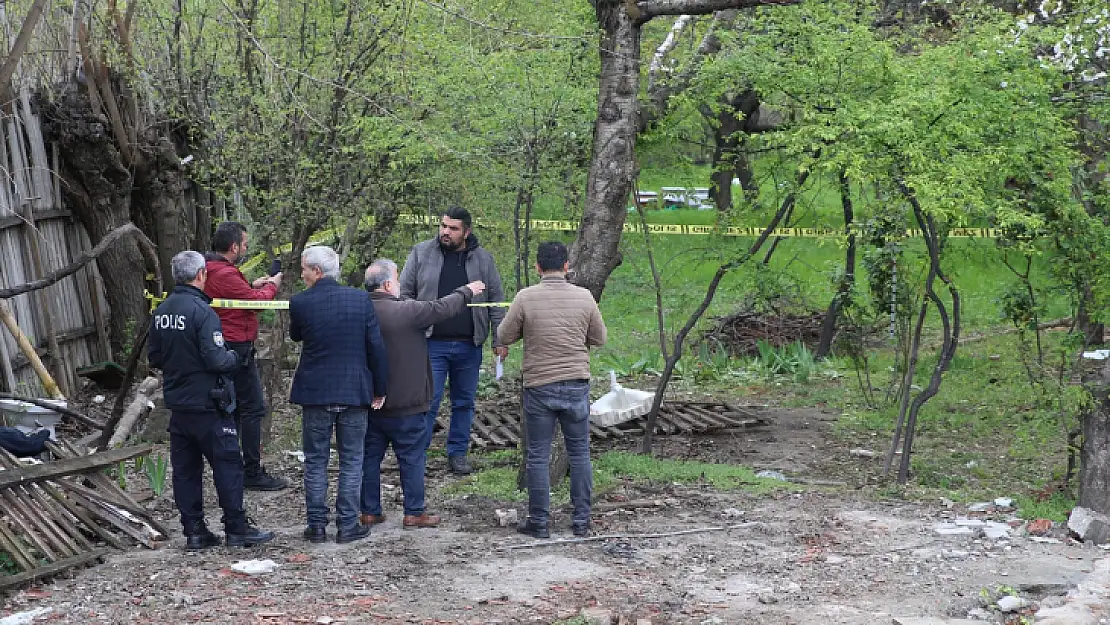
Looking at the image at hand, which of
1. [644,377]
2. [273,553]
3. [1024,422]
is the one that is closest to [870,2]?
[1024,422]

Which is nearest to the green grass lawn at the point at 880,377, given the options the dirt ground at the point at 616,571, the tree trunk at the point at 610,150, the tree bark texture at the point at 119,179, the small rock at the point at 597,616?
the dirt ground at the point at 616,571

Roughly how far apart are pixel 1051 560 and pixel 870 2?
5241 millimetres

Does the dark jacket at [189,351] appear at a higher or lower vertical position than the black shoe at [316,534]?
higher

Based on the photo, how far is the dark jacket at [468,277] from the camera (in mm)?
8461

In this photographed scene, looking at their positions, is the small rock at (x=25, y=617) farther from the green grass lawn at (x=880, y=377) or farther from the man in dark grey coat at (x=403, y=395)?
the green grass lawn at (x=880, y=377)

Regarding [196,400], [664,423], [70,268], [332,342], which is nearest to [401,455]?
[332,342]

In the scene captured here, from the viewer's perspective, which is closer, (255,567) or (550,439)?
(255,567)

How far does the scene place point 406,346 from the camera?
6.93 metres

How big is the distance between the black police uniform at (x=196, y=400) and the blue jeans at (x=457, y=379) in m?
2.17

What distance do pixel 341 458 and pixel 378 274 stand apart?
1088 millimetres

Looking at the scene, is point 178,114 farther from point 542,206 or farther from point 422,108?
point 542,206

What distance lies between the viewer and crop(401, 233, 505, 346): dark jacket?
8.46 m

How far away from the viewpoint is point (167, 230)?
11.7 meters

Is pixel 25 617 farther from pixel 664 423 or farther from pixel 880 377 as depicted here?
pixel 880 377
